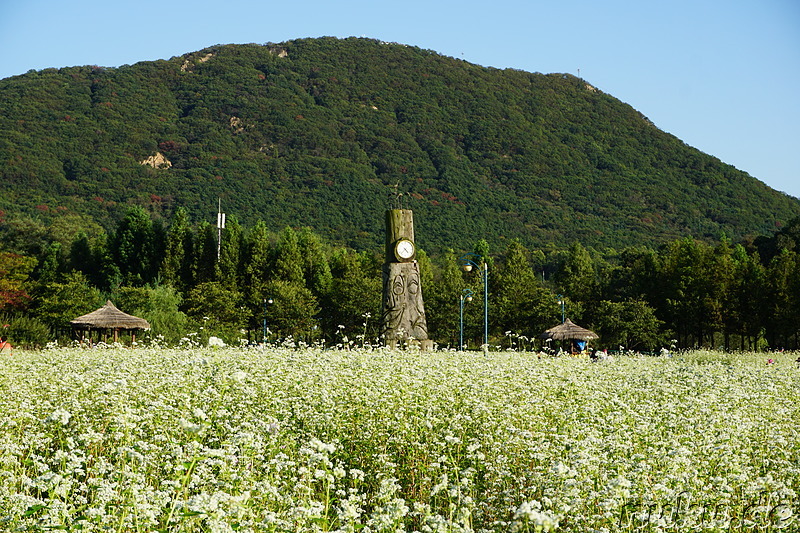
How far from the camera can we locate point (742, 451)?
263 inches

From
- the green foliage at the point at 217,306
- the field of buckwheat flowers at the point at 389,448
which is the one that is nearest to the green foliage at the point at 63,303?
the green foliage at the point at 217,306

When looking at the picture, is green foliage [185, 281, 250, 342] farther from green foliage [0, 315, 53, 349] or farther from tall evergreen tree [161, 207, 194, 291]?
green foliage [0, 315, 53, 349]

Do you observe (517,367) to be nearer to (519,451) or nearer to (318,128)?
(519,451)

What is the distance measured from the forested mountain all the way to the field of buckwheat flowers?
6343 cm

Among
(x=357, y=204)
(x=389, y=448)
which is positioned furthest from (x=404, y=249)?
(x=357, y=204)

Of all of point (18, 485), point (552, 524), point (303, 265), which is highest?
point (303, 265)

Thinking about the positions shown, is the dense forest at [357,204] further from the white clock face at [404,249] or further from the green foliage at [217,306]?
the white clock face at [404,249]

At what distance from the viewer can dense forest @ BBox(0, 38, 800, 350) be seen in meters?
41.8

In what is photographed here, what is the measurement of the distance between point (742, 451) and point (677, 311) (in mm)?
38467

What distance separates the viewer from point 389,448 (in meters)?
7.52

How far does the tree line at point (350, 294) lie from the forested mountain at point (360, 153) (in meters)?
24.1

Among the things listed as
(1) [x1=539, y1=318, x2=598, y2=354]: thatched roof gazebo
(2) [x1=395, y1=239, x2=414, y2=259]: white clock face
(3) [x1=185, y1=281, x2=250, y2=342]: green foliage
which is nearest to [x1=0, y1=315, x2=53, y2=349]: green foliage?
(3) [x1=185, y1=281, x2=250, y2=342]: green foliage

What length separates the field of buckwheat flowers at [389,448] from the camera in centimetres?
457

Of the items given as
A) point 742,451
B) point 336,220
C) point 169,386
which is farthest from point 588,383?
point 336,220
